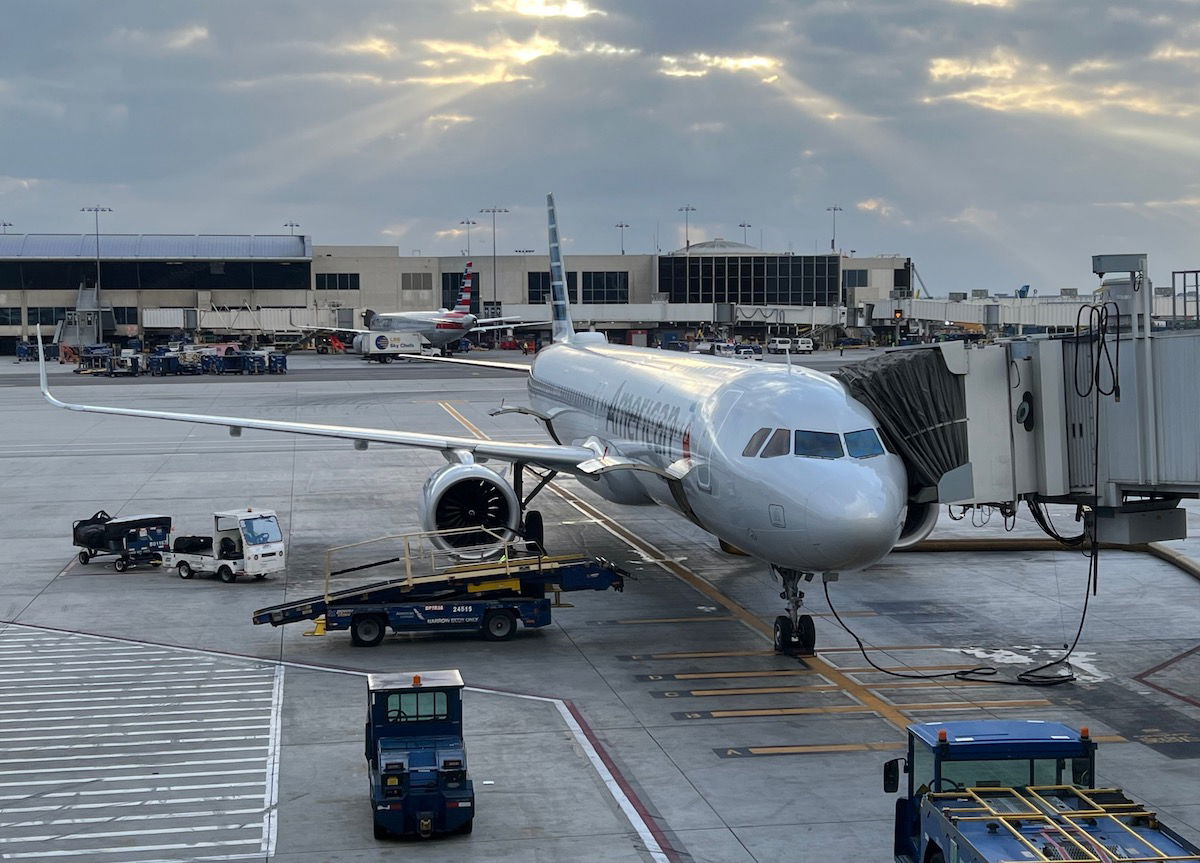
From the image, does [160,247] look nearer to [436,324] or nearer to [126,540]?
[436,324]

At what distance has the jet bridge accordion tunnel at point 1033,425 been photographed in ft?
78.5

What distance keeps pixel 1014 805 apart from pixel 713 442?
40.0 ft

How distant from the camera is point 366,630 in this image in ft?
90.6

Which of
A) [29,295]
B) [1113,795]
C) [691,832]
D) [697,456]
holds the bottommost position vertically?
[691,832]

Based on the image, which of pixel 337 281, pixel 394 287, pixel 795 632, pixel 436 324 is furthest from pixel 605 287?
pixel 795 632

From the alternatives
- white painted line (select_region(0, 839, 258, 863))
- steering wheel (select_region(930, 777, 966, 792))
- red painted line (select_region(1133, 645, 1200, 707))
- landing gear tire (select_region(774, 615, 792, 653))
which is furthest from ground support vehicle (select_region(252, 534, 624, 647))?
steering wheel (select_region(930, 777, 966, 792))

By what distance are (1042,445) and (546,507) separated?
77.9 feet

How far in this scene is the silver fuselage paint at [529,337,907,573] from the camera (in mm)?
22906

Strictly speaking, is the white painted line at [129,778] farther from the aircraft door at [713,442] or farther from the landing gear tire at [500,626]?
the aircraft door at [713,442]

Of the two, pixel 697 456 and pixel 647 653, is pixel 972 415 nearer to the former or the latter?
pixel 697 456

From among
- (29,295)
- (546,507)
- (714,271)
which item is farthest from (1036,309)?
(29,295)

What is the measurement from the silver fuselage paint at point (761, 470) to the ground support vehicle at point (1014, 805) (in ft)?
21.2

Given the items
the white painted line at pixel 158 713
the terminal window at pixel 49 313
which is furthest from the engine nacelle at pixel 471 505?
the terminal window at pixel 49 313

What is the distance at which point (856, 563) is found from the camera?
75.9 feet
